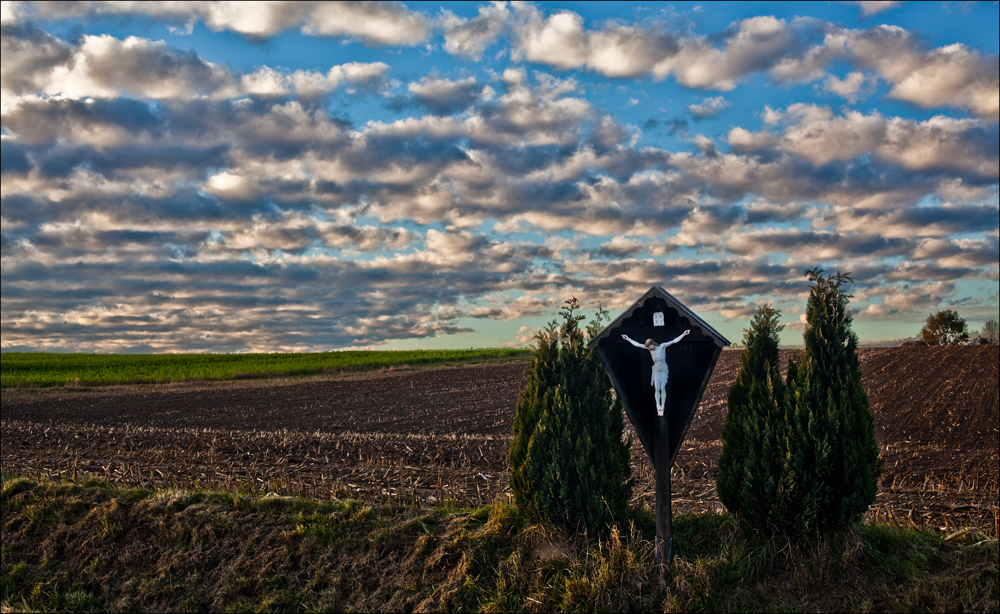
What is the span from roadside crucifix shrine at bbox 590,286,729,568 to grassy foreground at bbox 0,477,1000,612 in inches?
28.2

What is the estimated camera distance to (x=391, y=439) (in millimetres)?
16844

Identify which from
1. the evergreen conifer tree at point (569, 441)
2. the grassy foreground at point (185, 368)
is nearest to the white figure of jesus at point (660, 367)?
the evergreen conifer tree at point (569, 441)

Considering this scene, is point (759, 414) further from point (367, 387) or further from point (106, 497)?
point (367, 387)

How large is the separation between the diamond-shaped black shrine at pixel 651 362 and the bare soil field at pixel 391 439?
2.53 metres

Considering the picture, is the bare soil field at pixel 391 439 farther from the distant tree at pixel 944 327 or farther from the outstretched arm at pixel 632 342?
the distant tree at pixel 944 327

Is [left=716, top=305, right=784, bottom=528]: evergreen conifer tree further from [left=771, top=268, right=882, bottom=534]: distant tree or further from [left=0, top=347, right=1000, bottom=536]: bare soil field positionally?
[left=0, top=347, right=1000, bottom=536]: bare soil field

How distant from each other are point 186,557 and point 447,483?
4271 mm

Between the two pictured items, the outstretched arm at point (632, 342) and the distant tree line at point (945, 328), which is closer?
the outstretched arm at point (632, 342)

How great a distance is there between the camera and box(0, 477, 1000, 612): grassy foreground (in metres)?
7.10

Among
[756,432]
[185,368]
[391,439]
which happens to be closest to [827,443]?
[756,432]

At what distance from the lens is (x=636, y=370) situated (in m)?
8.19

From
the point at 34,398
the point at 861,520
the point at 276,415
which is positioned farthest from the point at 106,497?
the point at 34,398

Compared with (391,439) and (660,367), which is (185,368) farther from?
(660,367)

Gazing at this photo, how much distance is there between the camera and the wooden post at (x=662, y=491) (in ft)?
25.1
